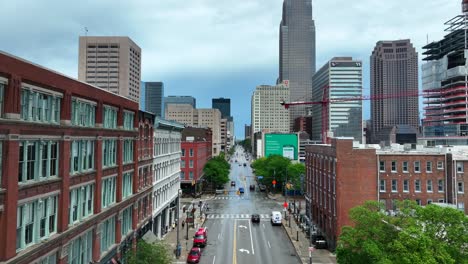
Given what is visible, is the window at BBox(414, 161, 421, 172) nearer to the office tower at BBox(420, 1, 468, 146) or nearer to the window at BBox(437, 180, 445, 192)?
the window at BBox(437, 180, 445, 192)

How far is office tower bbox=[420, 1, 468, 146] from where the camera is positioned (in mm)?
173887

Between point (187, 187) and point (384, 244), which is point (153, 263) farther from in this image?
point (187, 187)

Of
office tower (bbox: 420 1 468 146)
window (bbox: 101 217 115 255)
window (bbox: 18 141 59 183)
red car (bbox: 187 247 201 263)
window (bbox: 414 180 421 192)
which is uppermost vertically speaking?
office tower (bbox: 420 1 468 146)

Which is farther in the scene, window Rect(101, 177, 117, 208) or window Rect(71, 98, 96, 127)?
window Rect(101, 177, 117, 208)

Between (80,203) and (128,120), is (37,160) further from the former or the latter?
(128,120)

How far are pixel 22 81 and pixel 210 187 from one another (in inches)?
3652

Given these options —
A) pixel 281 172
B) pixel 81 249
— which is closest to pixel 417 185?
pixel 81 249

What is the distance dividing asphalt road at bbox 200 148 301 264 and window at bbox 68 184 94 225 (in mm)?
19061

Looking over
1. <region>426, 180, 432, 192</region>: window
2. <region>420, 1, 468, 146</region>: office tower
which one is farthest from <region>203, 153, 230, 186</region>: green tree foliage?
<region>420, 1, 468, 146</region>: office tower

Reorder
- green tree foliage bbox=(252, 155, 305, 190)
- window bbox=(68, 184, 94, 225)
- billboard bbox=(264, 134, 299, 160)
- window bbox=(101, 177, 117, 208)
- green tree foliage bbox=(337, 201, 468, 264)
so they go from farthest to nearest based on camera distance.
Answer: billboard bbox=(264, 134, 299, 160) < green tree foliage bbox=(252, 155, 305, 190) < window bbox=(101, 177, 117, 208) < window bbox=(68, 184, 94, 225) < green tree foliage bbox=(337, 201, 468, 264)

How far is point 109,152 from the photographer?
3353cm

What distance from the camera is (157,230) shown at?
178 feet

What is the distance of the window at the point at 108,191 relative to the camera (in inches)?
1275

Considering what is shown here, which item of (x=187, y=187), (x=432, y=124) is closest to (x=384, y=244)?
(x=187, y=187)
